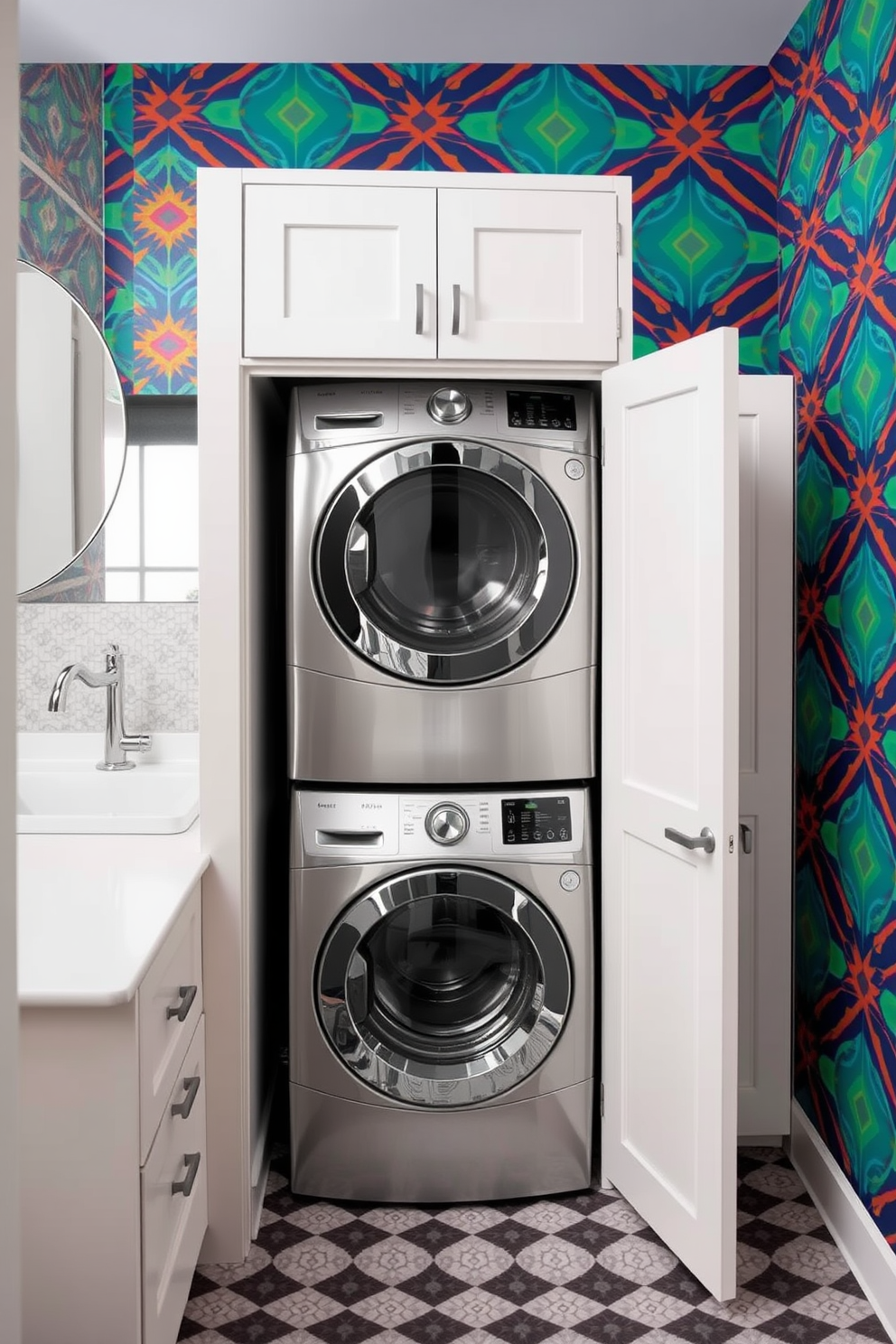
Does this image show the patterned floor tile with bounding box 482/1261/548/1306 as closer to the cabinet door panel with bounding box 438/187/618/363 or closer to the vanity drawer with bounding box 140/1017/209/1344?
the vanity drawer with bounding box 140/1017/209/1344

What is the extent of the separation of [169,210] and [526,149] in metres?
0.95

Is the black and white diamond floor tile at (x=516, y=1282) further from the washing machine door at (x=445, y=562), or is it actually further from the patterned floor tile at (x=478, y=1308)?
the washing machine door at (x=445, y=562)

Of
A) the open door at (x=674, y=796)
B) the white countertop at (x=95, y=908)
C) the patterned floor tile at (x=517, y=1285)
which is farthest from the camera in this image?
the patterned floor tile at (x=517, y=1285)

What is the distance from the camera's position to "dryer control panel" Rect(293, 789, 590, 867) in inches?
85.9

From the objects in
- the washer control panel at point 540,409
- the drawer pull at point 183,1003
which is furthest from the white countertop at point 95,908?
the washer control panel at point 540,409

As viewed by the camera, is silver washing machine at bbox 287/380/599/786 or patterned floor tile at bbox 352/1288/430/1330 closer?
patterned floor tile at bbox 352/1288/430/1330

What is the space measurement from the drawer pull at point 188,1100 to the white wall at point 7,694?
1197mm

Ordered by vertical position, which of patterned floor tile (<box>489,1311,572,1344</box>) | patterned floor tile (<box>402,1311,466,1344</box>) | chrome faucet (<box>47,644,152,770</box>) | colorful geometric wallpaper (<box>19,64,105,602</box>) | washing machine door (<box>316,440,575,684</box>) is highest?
colorful geometric wallpaper (<box>19,64,105,602</box>)

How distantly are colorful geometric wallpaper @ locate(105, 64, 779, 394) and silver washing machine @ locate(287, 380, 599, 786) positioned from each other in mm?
767

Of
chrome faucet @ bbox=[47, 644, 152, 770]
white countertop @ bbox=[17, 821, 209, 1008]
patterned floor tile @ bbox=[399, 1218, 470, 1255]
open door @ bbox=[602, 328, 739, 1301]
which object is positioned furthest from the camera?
chrome faucet @ bbox=[47, 644, 152, 770]

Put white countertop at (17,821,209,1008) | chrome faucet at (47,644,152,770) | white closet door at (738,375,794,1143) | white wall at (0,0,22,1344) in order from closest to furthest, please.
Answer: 1. white wall at (0,0,22,1344)
2. white countertop at (17,821,209,1008)
3. white closet door at (738,375,794,1143)
4. chrome faucet at (47,644,152,770)

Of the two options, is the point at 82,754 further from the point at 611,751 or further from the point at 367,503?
the point at 611,751

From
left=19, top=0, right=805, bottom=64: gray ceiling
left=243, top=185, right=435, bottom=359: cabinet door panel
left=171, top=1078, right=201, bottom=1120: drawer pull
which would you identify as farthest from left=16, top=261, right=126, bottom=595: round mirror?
left=171, top=1078, right=201, bottom=1120: drawer pull

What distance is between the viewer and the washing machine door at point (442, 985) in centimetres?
219
